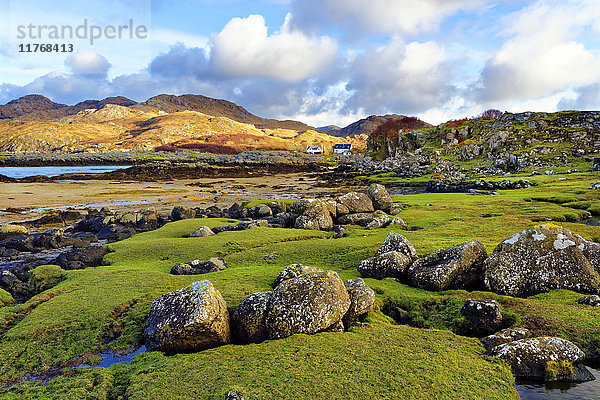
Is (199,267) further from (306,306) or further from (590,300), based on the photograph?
(590,300)

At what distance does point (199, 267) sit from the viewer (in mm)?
17078

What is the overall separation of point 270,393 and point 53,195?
67484 millimetres

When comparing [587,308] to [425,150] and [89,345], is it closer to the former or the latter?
[89,345]

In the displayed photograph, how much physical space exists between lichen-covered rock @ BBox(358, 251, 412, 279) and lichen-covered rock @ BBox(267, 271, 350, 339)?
4.65 metres

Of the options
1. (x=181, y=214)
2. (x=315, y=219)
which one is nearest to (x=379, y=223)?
(x=315, y=219)

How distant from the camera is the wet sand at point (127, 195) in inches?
1934

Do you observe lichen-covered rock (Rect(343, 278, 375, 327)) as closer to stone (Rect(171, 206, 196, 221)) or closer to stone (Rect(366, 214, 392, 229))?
stone (Rect(366, 214, 392, 229))

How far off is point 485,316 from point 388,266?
15.6ft

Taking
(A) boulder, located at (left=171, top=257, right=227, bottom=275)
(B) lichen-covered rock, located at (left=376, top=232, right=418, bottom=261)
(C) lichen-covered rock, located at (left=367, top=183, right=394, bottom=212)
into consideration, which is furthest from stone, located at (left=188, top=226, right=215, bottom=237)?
(C) lichen-covered rock, located at (left=367, top=183, right=394, bottom=212)

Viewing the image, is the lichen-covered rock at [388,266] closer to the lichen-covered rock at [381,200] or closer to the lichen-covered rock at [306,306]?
the lichen-covered rock at [306,306]

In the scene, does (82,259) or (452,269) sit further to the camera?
(82,259)

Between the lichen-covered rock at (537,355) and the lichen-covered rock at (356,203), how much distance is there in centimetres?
2156

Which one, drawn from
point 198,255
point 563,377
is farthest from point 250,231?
point 563,377

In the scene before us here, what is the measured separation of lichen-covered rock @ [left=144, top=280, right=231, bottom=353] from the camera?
948cm
